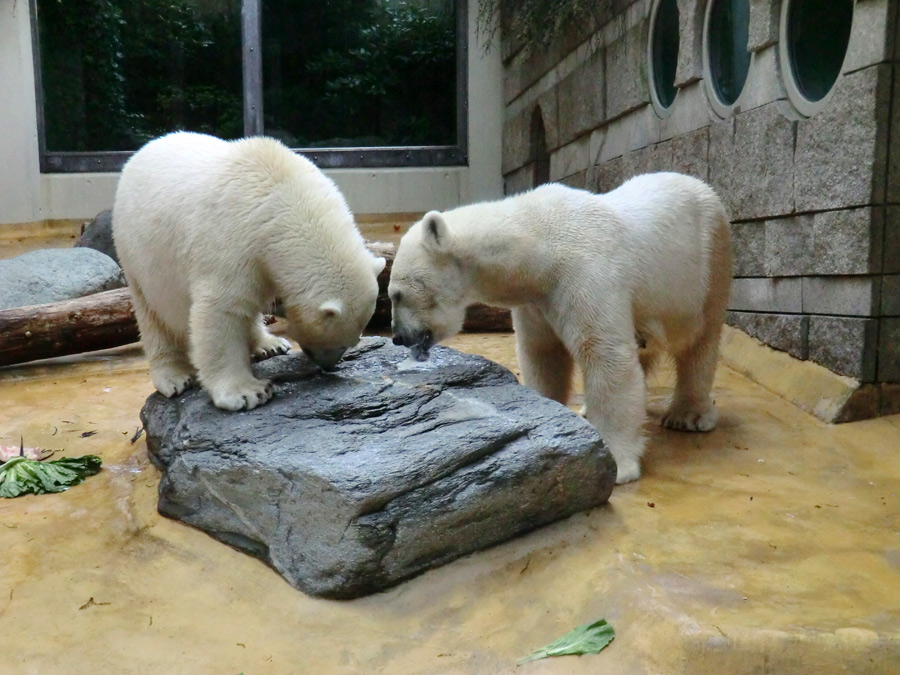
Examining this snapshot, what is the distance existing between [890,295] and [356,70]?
8.92 meters

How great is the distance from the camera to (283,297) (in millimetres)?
3639

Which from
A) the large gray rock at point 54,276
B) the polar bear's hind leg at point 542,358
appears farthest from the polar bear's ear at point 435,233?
the large gray rock at point 54,276

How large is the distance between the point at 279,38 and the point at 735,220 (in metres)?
8.06

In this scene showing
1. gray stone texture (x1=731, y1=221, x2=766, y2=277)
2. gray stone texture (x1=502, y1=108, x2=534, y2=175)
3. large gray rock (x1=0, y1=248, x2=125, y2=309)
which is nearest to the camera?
gray stone texture (x1=731, y1=221, x2=766, y2=277)

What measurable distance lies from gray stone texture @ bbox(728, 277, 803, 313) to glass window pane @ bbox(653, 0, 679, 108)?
1862mm

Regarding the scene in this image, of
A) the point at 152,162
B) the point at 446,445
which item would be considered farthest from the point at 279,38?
the point at 446,445

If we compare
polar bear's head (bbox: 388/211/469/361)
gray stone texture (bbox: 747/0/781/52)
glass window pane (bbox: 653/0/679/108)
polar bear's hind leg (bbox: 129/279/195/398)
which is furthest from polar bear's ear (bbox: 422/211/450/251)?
glass window pane (bbox: 653/0/679/108)

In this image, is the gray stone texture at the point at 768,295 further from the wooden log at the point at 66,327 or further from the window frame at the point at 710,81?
the wooden log at the point at 66,327

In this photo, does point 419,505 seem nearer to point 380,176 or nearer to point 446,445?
point 446,445

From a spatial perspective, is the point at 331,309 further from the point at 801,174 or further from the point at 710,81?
the point at 710,81

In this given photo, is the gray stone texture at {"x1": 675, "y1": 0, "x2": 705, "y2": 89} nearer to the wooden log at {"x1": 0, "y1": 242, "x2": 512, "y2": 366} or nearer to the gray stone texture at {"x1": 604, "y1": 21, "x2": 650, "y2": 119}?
the gray stone texture at {"x1": 604, "y1": 21, "x2": 650, "y2": 119}

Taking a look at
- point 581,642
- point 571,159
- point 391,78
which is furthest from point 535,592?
point 391,78

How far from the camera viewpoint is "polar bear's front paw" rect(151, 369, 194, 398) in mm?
4188

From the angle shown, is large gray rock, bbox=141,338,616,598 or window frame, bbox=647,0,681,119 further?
window frame, bbox=647,0,681,119
